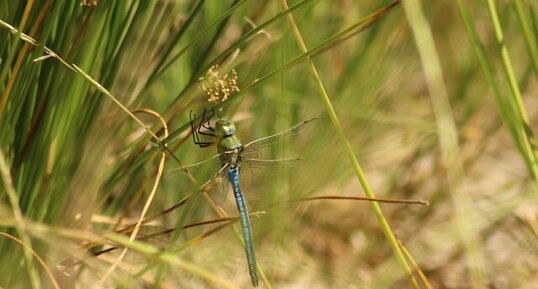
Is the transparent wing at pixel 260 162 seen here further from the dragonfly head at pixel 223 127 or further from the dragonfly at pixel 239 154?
the dragonfly head at pixel 223 127

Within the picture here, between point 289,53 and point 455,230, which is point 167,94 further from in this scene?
point 455,230

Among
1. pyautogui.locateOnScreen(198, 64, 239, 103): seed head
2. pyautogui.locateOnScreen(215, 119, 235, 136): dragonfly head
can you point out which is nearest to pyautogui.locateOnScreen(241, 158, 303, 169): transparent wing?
pyautogui.locateOnScreen(215, 119, 235, 136): dragonfly head

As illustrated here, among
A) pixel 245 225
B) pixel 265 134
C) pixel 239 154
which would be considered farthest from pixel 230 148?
pixel 265 134

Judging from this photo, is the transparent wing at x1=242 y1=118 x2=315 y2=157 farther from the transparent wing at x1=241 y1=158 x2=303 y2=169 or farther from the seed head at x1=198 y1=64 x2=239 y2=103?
the seed head at x1=198 y1=64 x2=239 y2=103

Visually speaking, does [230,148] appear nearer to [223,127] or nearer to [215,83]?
[223,127]

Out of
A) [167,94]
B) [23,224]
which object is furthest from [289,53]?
[23,224]

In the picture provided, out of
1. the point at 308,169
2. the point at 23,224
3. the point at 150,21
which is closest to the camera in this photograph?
the point at 23,224
